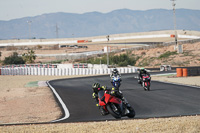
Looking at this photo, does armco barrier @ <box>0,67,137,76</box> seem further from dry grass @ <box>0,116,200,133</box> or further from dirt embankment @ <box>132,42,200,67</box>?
dry grass @ <box>0,116,200,133</box>

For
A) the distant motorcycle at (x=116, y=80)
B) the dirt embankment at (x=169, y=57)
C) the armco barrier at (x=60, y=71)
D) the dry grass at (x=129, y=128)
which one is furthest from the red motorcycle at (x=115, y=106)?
the dirt embankment at (x=169, y=57)

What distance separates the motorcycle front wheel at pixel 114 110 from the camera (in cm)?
1373

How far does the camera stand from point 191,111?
14812 millimetres

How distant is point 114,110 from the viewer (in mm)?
13781

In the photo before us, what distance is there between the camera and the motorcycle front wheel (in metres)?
13.7

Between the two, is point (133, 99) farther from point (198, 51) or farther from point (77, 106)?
point (198, 51)

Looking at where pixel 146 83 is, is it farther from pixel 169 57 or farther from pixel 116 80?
pixel 169 57

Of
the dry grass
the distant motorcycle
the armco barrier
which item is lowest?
the armco barrier

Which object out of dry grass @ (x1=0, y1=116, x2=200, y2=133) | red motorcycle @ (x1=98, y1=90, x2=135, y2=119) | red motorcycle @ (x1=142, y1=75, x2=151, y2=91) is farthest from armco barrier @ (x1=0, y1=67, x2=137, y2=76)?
dry grass @ (x1=0, y1=116, x2=200, y2=133)

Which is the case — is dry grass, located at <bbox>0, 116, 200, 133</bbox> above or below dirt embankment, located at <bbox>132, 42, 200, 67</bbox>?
below

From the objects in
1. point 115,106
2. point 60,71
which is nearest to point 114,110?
point 115,106

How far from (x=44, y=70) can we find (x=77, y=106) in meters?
35.2

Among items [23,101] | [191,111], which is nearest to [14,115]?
[23,101]

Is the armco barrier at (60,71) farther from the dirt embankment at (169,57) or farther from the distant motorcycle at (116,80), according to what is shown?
the distant motorcycle at (116,80)
